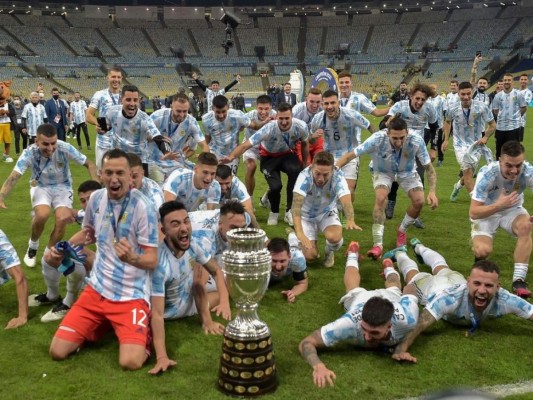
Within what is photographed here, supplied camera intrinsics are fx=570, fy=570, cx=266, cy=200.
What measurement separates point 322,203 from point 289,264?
136 centimetres

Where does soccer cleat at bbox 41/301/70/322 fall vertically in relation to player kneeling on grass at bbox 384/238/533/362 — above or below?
below

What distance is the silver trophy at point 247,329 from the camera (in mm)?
3838

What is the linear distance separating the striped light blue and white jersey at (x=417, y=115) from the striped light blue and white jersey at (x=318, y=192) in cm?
313

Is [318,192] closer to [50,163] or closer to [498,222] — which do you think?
[498,222]

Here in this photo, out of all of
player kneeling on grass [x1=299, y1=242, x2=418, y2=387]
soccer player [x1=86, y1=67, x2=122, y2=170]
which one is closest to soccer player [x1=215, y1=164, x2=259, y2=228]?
player kneeling on grass [x1=299, y1=242, x2=418, y2=387]

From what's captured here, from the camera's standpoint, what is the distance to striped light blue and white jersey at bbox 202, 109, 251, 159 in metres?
9.85

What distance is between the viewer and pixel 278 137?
921 cm

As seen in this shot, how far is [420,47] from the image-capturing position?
57688 mm

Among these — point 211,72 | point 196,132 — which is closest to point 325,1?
point 211,72

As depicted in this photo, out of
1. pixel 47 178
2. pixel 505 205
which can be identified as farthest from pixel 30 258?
pixel 505 205

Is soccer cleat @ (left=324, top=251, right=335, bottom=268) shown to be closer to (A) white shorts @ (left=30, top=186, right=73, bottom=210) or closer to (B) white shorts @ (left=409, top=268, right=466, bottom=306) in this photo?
(B) white shorts @ (left=409, top=268, right=466, bottom=306)

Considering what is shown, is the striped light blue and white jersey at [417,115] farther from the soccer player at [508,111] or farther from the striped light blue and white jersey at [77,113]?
the striped light blue and white jersey at [77,113]

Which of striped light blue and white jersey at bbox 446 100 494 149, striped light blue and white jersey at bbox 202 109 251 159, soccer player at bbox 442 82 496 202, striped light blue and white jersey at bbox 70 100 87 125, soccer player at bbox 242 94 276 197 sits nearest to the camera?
striped light blue and white jersey at bbox 202 109 251 159

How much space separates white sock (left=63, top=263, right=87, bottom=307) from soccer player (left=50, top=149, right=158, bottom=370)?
21.4 inches
